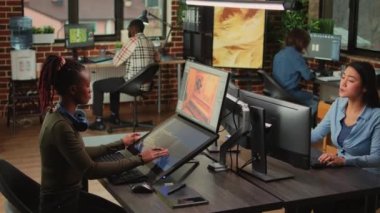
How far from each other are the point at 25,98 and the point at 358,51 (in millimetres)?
3992

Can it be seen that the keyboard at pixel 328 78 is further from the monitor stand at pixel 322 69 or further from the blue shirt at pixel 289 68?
the blue shirt at pixel 289 68

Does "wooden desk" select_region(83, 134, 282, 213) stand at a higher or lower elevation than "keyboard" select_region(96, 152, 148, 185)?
lower

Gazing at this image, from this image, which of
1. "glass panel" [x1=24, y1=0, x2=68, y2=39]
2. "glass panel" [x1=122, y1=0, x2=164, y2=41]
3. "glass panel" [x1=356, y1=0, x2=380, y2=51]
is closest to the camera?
"glass panel" [x1=356, y1=0, x2=380, y2=51]

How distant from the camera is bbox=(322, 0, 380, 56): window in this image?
22.8ft

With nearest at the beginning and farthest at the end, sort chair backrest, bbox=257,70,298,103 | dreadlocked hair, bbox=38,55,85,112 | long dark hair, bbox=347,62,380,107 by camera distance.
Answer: dreadlocked hair, bbox=38,55,85,112 < long dark hair, bbox=347,62,380,107 < chair backrest, bbox=257,70,298,103

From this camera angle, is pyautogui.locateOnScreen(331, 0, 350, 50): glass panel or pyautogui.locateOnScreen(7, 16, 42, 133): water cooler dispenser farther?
pyautogui.locateOnScreen(331, 0, 350, 50): glass panel

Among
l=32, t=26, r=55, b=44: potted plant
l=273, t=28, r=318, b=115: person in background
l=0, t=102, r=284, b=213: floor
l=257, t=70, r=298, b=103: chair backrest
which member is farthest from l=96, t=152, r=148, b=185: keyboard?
l=32, t=26, r=55, b=44: potted plant

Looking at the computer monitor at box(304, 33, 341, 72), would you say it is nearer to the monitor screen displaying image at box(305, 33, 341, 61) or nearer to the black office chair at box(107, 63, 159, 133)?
the monitor screen displaying image at box(305, 33, 341, 61)

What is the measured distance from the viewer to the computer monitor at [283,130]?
2658 millimetres

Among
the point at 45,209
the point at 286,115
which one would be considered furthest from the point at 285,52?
the point at 45,209

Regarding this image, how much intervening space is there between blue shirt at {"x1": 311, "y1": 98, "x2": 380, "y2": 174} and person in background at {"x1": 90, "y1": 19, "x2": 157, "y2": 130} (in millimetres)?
3406

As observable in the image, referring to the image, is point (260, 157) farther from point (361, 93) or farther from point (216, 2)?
point (216, 2)

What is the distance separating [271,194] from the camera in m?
2.48

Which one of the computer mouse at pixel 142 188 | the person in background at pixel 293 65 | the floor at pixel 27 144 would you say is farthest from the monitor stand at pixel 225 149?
the person in background at pixel 293 65
